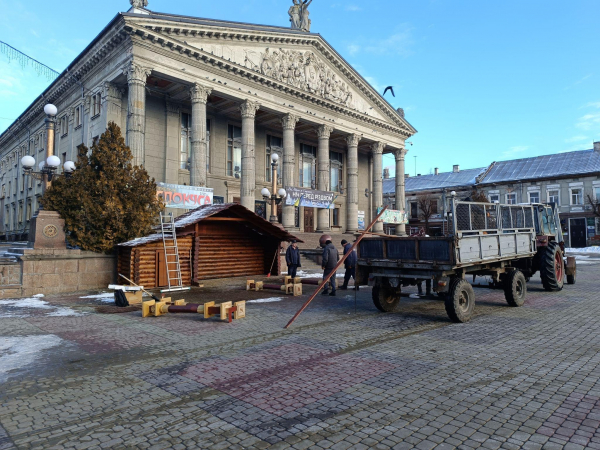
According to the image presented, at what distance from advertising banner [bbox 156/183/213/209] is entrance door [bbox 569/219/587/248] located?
46914mm

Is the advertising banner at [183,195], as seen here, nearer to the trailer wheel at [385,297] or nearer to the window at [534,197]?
the trailer wheel at [385,297]

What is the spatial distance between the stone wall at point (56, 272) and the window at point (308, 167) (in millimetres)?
26035

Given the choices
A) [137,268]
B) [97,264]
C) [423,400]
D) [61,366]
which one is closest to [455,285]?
[423,400]

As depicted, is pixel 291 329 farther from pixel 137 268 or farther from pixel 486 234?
pixel 137 268

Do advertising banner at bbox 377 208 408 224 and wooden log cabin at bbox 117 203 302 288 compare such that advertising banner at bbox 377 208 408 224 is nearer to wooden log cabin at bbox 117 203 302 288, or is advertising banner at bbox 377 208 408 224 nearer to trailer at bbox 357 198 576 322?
wooden log cabin at bbox 117 203 302 288

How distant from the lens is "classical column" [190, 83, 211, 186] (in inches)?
981

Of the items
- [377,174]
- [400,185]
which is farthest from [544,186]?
[377,174]

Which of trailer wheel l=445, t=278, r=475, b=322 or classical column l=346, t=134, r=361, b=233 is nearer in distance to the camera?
trailer wheel l=445, t=278, r=475, b=322

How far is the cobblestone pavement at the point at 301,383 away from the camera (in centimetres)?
379

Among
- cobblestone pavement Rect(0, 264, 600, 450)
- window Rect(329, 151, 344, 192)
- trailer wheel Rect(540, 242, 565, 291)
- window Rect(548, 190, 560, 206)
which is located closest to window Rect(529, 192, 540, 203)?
window Rect(548, 190, 560, 206)

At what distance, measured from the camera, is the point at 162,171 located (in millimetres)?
27906

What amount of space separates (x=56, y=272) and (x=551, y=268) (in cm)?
1630

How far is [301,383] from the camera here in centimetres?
515

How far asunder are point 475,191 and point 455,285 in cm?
4998
